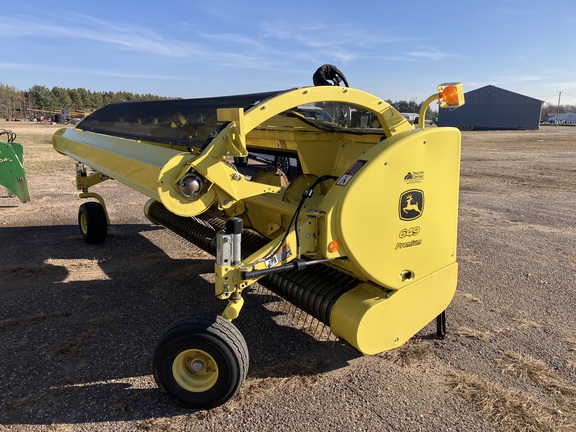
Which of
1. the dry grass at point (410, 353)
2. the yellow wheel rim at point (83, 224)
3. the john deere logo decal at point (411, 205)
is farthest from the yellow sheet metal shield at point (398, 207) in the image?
the yellow wheel rim at point (83, 224)

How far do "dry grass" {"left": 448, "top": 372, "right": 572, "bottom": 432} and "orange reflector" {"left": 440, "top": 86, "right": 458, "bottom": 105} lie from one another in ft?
6.20

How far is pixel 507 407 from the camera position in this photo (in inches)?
105

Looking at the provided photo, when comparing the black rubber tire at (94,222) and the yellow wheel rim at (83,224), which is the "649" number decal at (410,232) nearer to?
the black rubber tire at (94,222)

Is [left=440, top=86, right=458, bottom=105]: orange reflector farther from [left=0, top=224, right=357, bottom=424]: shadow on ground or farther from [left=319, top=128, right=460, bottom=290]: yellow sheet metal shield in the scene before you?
[left=0, top=224, right=357, bottom=424]: shadow on ground

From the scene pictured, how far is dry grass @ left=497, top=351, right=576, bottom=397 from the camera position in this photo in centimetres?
286

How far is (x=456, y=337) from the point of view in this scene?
352cm

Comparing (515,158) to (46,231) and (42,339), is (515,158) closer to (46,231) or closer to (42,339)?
(46,231)

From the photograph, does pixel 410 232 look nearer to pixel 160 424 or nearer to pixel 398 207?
pixel 398 207

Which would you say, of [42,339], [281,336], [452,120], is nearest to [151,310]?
[42,339]

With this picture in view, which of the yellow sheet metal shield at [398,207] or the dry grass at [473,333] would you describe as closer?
the yellow sheet metal shield at [398,207]

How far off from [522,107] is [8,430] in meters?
62.1

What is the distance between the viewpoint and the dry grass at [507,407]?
251 centimetres

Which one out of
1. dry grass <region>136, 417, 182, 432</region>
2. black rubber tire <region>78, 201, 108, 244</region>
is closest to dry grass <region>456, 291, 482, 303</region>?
dry grass <region>136, 417, 182, 432</region>

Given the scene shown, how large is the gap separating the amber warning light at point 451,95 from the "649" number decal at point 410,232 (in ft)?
3.00
